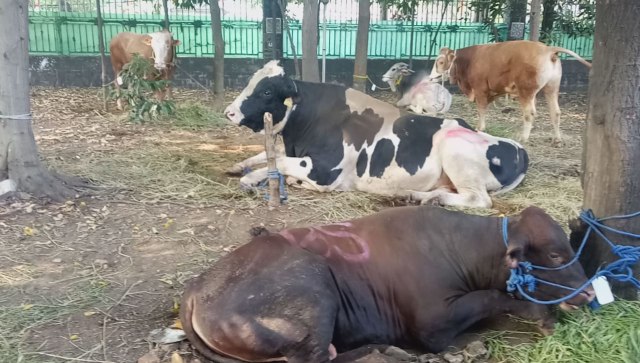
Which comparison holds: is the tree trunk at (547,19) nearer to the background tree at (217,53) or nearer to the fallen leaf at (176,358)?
the background tree at (217,53)

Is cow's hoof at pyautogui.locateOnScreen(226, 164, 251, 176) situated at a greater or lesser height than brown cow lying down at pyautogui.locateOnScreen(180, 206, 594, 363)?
lesser

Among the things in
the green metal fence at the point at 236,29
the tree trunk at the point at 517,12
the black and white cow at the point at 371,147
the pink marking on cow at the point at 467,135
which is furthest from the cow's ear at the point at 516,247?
the green metal fence at the point at 236,29

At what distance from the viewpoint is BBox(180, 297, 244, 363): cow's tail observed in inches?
122

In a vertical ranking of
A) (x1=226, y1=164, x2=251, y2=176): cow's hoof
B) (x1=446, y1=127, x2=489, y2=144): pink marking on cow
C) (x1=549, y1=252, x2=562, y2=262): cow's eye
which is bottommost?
(x1=226, y1=164, x2=251, y2=176): cow's hoof

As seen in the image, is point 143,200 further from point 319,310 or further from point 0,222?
point 319,310

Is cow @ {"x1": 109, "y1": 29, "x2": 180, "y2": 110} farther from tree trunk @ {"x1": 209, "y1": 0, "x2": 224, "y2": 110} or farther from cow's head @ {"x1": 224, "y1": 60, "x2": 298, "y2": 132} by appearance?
cow's head @ {"x1": 224, "y1": 60, "x2": 298, "y2": 132}

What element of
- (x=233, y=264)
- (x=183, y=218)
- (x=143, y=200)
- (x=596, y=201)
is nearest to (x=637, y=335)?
(x=596, y=201)

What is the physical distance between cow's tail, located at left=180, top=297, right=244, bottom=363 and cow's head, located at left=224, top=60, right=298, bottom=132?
3.56 m

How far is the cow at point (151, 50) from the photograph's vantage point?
12.0 m

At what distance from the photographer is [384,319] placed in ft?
11.0

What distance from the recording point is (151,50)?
12477mm

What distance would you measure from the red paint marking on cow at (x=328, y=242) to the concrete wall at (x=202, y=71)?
12530 millimetres

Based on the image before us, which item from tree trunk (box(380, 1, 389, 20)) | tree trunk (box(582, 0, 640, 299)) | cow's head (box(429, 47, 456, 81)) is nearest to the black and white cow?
tree trunk (box(582, 0, 640, 299))

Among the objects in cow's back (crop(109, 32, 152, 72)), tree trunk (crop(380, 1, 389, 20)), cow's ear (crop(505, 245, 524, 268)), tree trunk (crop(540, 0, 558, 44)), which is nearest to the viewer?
cow's ear (crop(505, 245, 524, 268))
